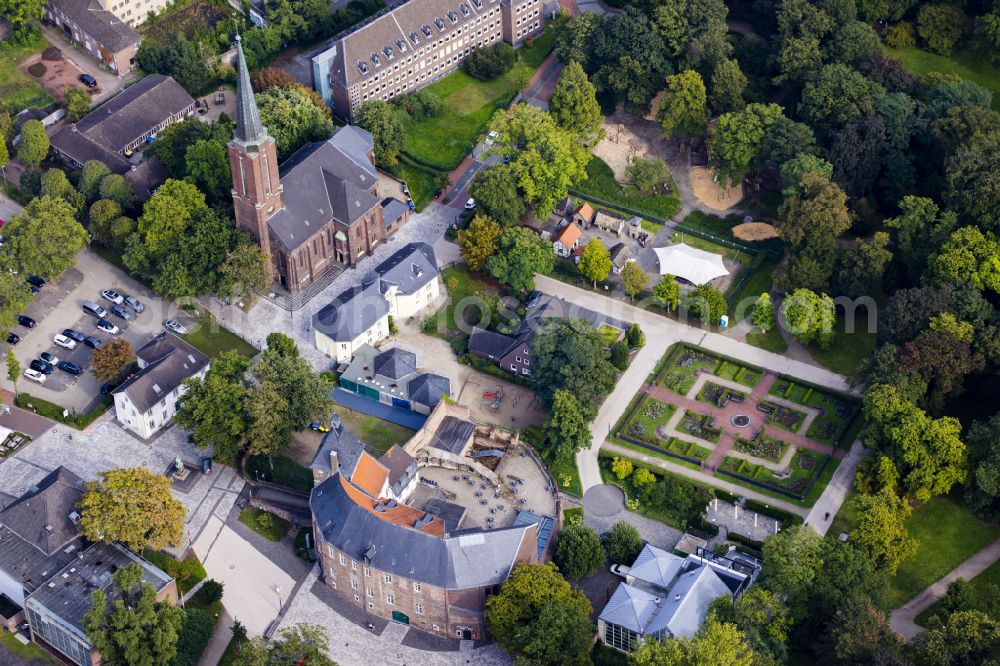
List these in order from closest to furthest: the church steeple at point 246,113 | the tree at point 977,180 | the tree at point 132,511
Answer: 1. the tree at point 132,511
2. the church steeple at point 246,113
3. the tree at point 977,180

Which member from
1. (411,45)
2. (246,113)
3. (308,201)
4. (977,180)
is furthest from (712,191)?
(246,113)

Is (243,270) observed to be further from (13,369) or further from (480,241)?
(480,241)

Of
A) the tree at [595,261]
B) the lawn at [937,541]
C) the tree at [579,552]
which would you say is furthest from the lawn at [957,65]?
the tree at [579,552]

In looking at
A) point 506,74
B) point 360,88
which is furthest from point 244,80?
point 506,74

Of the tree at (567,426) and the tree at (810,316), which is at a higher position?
the tree at (810,316)

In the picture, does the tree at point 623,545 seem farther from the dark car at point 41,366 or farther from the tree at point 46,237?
the tree at point 46,237

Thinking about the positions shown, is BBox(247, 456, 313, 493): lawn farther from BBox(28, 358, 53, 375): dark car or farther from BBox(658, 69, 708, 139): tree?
BBox(658, 69, 708, 139): tree

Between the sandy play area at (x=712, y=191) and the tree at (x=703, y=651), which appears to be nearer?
the tree at (x=703, y=651)
